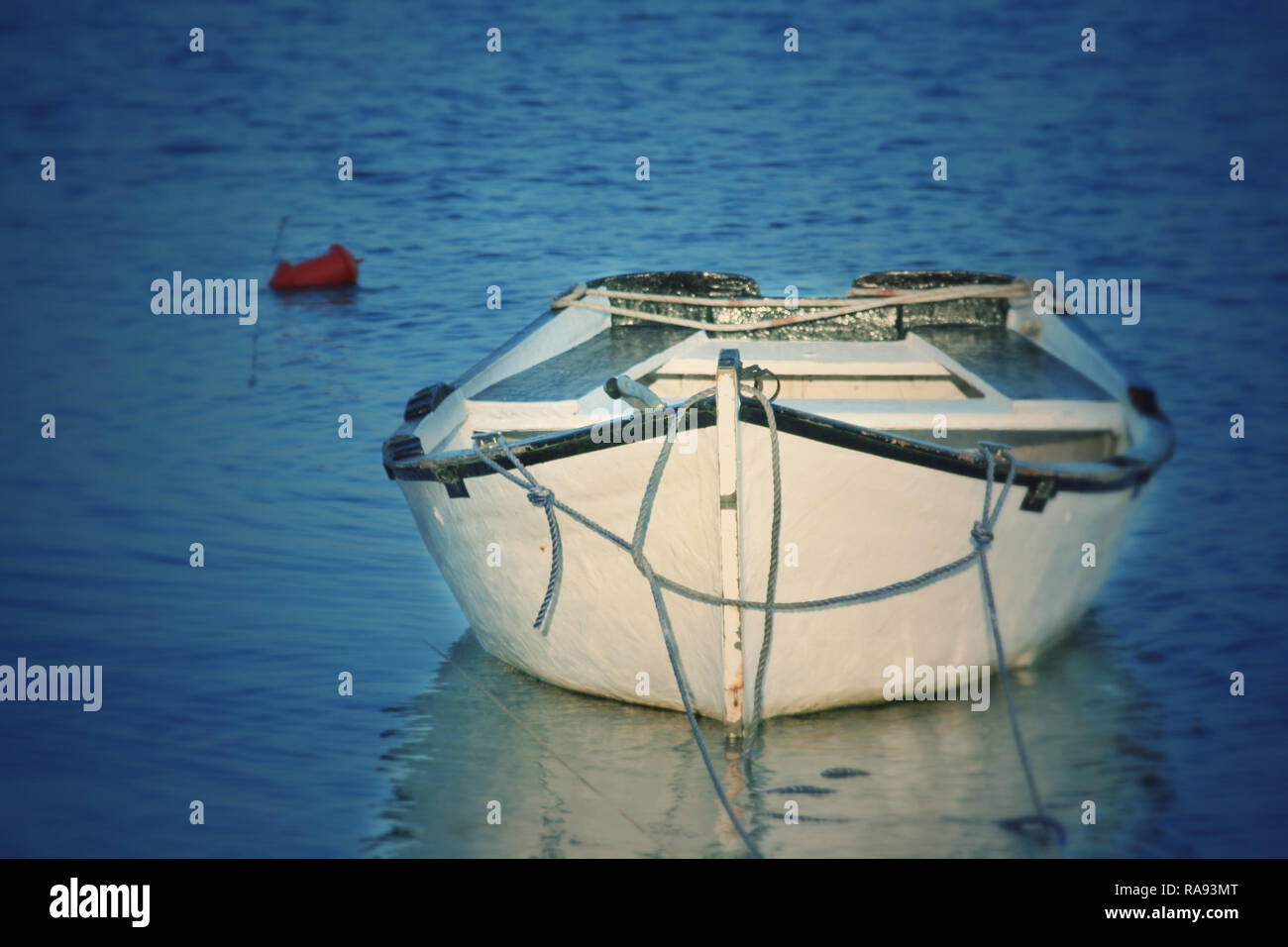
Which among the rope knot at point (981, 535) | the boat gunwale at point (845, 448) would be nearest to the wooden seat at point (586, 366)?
the boat gunwale at point (845, 448)

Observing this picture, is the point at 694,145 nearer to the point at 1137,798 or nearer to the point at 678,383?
the point at 678,383

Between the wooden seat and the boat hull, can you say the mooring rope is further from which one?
the wooden seat

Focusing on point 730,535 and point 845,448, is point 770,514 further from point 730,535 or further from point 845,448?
point 845,448

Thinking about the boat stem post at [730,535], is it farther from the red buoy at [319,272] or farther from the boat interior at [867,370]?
the red buoy at [319,272]

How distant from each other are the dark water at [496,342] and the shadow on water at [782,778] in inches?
0.7

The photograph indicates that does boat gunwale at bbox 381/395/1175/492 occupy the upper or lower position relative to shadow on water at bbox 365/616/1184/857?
upper

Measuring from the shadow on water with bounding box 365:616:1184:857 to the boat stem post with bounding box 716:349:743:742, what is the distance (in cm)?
19

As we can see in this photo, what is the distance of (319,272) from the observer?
14188 mm

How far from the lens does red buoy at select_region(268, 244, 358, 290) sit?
1405 cm

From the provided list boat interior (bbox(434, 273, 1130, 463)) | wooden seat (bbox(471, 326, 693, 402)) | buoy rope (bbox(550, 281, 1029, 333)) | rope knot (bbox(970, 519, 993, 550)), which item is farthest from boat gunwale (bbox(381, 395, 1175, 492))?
buoy rope (bbox(550, 281, 1029, 333))

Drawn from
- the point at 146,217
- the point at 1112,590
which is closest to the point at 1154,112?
the point at 146,217

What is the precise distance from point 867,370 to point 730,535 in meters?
1.89

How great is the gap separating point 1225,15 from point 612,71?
30.8 ft

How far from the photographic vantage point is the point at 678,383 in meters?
6.51
